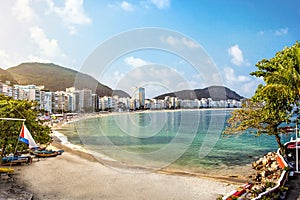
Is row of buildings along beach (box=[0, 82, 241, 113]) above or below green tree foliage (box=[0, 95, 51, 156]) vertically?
above

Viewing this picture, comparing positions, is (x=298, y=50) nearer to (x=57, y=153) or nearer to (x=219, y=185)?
(x=219, y=185)

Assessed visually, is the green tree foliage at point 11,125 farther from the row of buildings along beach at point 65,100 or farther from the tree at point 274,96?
the row of buildings along beach at point 65,100

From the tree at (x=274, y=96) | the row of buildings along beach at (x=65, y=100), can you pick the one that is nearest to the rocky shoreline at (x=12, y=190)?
the tree at (x=274, y=96)

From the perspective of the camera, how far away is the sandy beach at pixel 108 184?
1119 centimetres

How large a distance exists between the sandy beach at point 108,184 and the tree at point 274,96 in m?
3.64

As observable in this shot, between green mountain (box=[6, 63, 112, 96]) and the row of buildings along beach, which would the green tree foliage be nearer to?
the row of buildings along beach

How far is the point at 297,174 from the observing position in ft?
36.1

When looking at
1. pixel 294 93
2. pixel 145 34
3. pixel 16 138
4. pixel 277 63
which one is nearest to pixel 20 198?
pixel 16 138

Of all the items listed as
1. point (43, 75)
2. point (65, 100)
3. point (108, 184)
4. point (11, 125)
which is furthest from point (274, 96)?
point (43, 75)

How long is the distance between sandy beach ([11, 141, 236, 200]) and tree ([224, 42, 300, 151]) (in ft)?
11.9

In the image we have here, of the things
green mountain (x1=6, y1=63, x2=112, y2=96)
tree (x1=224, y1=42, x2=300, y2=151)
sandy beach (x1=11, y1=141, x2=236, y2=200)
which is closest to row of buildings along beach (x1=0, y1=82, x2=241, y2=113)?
green mountain (x1=6, y1=63, x2=112, y2=96)

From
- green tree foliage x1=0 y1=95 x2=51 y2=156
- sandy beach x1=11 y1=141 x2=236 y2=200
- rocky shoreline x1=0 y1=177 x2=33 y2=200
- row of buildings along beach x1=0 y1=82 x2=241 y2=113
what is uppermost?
row of buildings along beach x1=0 y1=82 x2=241 y2=113

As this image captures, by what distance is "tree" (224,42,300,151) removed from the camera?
955 centimetres

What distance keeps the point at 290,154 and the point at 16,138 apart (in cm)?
1522
